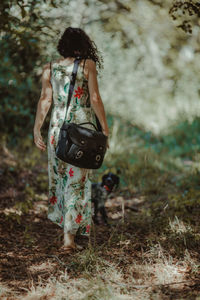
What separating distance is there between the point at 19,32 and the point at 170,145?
472 centimetres

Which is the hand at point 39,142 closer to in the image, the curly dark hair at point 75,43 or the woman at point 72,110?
the woman at point 72,110

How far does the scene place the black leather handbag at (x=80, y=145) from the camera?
2824 mm

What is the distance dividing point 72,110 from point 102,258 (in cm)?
129

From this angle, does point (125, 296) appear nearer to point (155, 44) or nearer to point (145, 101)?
point (145, 101)

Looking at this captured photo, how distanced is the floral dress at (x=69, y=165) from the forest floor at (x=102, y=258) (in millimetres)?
258

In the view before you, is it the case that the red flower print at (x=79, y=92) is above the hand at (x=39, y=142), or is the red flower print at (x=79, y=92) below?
above

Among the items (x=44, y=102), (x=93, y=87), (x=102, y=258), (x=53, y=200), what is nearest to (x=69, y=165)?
(x=53, y=200)

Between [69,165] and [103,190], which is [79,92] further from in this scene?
[103,190]

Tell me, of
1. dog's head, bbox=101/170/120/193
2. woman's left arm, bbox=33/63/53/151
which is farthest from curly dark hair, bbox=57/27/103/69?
dog's head, bbox=101/170/120/193

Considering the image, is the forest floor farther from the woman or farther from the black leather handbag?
the black leather handbag

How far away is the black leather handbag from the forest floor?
58 centimetres

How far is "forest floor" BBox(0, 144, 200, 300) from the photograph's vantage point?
7.59ft

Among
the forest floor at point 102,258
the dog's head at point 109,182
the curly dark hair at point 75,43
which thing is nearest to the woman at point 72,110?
the curly dark hair at point 75,43

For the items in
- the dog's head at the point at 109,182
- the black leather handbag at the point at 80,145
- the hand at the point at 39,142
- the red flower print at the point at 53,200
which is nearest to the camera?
the black leather handbag at the point at 80,145
